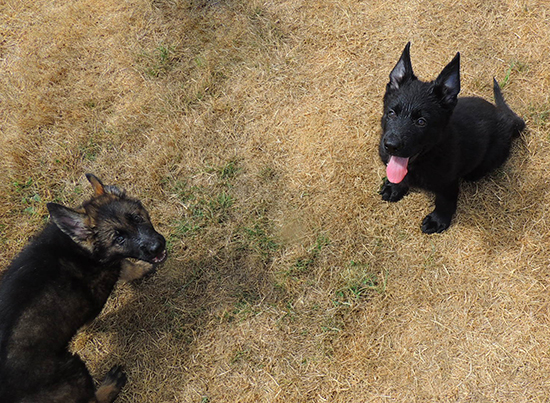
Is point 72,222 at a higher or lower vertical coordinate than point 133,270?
higher

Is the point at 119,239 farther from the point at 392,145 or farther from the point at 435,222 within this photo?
the point at 435,222

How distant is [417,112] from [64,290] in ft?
11.8

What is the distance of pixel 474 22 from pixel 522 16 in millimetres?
594

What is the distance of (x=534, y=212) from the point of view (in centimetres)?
447

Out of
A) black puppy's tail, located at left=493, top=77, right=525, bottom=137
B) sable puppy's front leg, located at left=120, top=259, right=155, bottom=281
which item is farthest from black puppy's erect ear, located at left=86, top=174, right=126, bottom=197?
black puppy's tail, located at left=493, top=77, right=525, bottom=137

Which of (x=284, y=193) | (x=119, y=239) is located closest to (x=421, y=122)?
(x=284, y=193)

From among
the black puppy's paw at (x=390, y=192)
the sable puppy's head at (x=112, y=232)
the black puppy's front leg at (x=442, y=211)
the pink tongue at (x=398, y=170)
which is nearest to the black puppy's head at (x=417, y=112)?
the pink tongue at (x=398, y=170)

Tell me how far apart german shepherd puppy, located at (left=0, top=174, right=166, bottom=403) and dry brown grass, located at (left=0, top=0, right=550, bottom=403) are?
0.69m

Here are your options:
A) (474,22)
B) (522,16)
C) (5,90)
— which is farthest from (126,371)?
(522,16)

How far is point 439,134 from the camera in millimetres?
3703

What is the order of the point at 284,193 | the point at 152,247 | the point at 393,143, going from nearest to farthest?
the point at 393,143, the point at 152,247, the point at 284,193

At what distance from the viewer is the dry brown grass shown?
4.13m

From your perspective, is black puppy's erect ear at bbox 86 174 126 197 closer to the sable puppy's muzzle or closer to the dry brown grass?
the sable puppy's muzzle

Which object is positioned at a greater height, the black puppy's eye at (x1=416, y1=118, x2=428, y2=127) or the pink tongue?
the black puppy's eye at (x1=416, y1=118, x2=428, y2=127)
